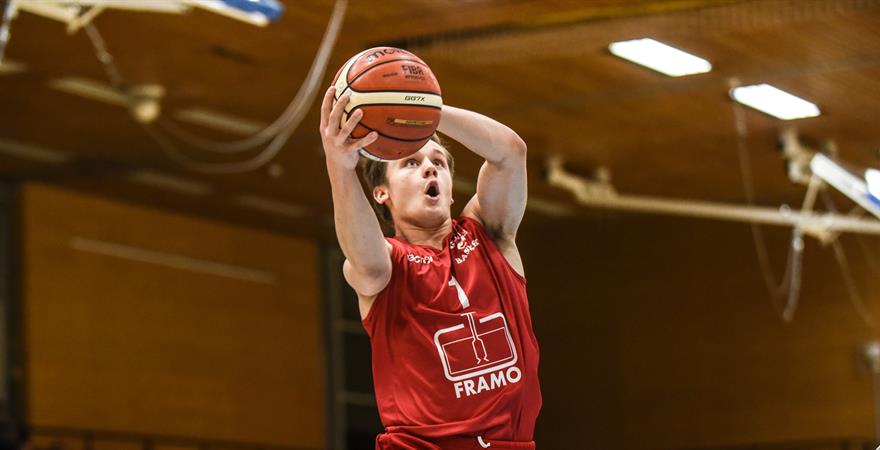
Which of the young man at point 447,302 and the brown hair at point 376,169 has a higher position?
the brown hair at point 376,169

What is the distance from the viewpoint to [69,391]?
18.4m

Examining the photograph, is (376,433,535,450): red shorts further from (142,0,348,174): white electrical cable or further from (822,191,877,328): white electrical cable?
(822,191,877,328): white electrical cable

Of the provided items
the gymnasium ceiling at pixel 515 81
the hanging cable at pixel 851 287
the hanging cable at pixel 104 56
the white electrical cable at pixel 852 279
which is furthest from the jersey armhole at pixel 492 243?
the hanging cable at pixel 851 287

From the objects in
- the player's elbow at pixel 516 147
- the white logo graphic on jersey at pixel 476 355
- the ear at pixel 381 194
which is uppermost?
the player's elbow at pixel 516 147

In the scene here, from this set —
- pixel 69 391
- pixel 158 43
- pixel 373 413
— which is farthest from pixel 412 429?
pixel 373 413

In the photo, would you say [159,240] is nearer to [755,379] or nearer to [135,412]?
[135,412]

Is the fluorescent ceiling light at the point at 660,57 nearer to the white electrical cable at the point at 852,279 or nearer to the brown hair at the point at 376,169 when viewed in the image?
the white electrical cable at the point at 852,279

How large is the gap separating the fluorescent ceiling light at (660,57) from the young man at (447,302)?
8.53 m

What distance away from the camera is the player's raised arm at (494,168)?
4.43 metres

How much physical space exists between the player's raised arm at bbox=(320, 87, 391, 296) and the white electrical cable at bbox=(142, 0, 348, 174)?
7.57m

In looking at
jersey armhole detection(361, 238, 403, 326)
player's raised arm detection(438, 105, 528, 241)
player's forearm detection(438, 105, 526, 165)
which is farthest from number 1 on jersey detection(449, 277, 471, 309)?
player's forearm detection(438, 105, 526, 165)

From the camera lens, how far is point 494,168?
462 cm

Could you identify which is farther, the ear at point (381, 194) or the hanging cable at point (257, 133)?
the hanging cable at point (257, 133)

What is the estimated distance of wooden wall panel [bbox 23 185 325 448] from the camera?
18484mm
